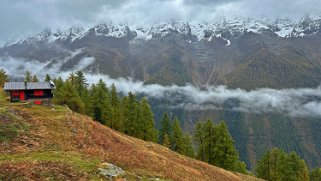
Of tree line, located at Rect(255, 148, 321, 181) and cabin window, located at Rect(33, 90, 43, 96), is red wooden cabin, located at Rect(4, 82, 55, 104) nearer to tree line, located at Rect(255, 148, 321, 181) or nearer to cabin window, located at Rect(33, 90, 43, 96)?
cabin window, located at Rect(33, 90, 43, 96)

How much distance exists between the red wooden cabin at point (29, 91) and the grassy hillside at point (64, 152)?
8.83m

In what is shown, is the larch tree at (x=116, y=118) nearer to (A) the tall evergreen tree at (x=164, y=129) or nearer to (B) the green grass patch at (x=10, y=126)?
(A) the tall evergreen tree at (x=164, y=129)

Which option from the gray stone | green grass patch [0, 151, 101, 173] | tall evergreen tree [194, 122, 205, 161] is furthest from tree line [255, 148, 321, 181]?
green grass patch [0, 151, 101, 173]

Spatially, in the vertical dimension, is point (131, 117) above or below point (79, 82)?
below

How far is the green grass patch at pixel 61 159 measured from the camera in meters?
31.7

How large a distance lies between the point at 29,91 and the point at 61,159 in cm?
3522

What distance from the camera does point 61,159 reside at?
33250 mm

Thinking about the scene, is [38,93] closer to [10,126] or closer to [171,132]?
[10,126]

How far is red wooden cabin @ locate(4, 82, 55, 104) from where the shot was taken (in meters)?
63.6

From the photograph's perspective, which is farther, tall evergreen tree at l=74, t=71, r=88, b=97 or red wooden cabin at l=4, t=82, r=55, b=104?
tall evergreen tree at l=74, t=71, r=88, b=97

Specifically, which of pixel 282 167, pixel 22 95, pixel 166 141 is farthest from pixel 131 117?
pixel 282 167

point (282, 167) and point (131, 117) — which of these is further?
point (131, 117)

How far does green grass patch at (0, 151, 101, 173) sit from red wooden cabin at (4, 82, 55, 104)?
29636 millimetres

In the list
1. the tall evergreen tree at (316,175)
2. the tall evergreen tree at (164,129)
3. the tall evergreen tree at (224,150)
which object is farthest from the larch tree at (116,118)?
the tall evergreen tree at (316,175)
